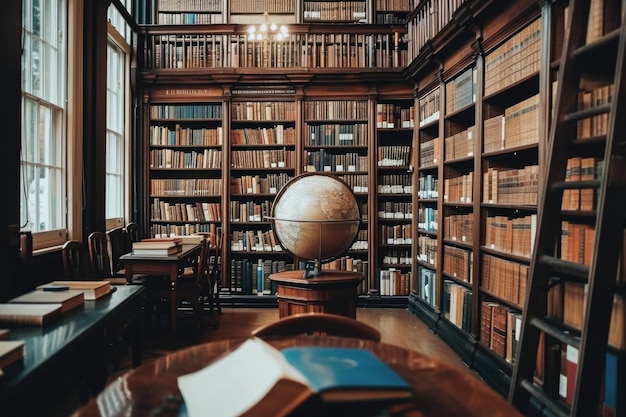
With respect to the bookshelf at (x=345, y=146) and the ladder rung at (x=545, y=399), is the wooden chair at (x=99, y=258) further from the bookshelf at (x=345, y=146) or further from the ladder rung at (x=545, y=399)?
the ladder rung at (x=545, y=399)

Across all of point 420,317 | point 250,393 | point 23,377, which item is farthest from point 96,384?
point 420,317

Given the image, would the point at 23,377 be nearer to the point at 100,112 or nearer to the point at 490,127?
the point at 490,127

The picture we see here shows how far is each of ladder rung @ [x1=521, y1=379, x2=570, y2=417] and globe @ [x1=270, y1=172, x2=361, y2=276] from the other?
55.9 inches

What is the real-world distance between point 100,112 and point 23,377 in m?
4.04

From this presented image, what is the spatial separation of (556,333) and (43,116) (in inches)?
159

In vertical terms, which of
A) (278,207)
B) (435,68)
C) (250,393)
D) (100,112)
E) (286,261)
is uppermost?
(435,68)

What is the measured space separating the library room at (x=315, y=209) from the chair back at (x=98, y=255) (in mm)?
24

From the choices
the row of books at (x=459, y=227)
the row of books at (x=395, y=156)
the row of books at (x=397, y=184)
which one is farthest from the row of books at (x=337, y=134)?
the row of books at (x=459, y=227)

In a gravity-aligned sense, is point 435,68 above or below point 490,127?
above

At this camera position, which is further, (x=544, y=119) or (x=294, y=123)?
(x=294, y=123)

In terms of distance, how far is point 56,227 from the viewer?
4.25 m

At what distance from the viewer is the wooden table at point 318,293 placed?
3063 mm

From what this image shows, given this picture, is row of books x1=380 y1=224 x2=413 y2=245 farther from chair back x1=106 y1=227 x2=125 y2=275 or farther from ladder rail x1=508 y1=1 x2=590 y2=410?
ladder rail x1=508 y1=1 x2=590 y2=410

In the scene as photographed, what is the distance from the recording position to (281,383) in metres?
0.90
